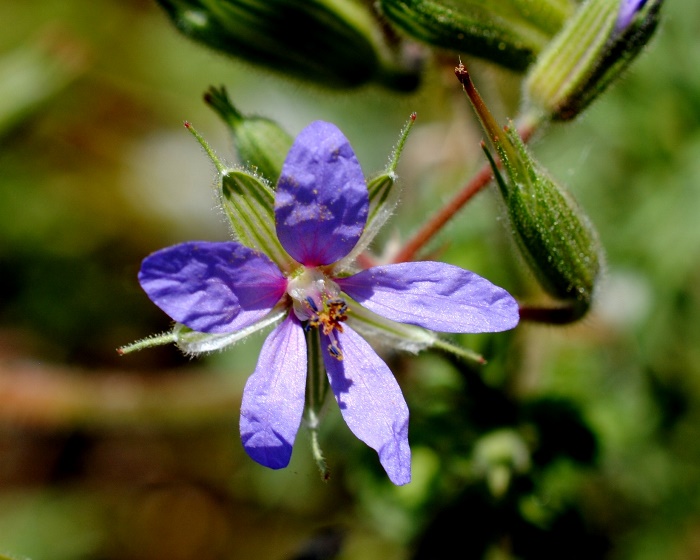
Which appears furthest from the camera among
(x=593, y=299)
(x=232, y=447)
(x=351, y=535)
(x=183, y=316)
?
(x=232, y=447)

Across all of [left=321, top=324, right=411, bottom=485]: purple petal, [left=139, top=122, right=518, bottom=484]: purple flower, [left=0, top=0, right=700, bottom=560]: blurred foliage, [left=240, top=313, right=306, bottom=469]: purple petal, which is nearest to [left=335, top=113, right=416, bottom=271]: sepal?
[left=139, top=122, right=518, bottom=484]: purple flower

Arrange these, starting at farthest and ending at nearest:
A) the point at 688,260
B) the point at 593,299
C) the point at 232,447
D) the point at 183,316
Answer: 1. the point at 232,447
2. the point at 688,260
3. the point at 593,299
4. the point at 183,316

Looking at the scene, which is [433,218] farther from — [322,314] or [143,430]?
[143,430]

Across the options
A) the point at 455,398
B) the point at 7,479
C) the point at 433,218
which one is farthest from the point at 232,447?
the point at 433,218

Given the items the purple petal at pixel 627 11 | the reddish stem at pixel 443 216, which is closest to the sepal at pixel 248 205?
the reddish stem at pixel 443 216

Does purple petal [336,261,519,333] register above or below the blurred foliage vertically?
above

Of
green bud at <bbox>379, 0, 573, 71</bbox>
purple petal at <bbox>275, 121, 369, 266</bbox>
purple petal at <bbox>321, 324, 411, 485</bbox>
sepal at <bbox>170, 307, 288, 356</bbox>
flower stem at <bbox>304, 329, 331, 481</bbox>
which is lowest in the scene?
flower stem at <bbox>304, 329, 331, 481</bbox>

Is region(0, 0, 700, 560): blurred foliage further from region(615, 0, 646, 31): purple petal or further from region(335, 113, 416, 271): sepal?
region(335, 113, 416, 271): sepal

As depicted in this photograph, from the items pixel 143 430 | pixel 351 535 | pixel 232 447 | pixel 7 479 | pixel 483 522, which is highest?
pixel 483 522

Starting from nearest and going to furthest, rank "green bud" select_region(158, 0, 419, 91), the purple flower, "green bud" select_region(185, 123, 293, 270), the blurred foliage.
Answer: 1. the purple flower
2. "green bud" select_region(185, 123, 293, 270)
3. "green bud" select_region(158, 0, 419, 91)
4. the blurred foliage
